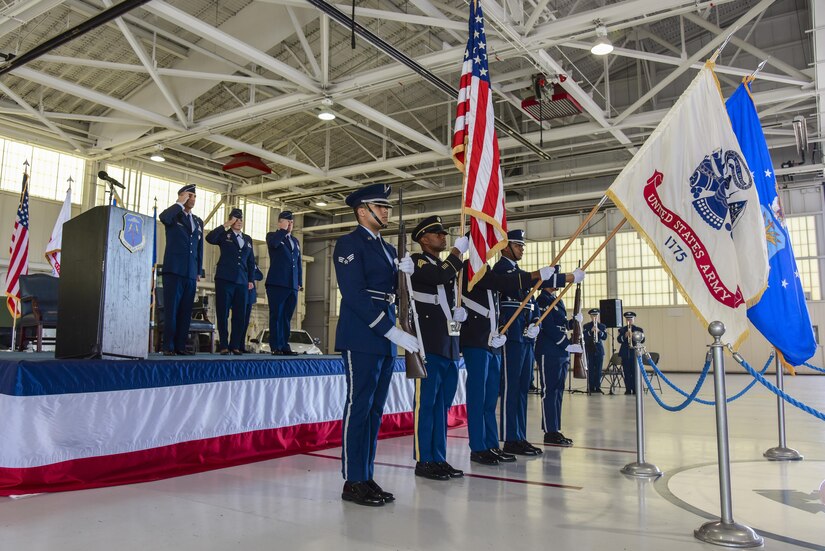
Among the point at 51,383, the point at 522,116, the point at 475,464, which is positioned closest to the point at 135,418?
the point at 51,383

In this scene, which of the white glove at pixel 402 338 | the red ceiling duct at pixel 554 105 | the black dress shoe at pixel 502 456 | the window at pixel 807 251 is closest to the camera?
the white glove at pixel 402 338

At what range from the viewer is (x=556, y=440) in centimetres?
570

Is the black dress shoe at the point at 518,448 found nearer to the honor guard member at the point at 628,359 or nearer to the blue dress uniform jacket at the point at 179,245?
the blue dress uniform jacket at the point at 179,245

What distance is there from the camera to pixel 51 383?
3488 mm

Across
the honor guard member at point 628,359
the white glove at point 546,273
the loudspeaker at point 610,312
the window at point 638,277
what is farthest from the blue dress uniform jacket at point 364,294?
the window at point 638,277

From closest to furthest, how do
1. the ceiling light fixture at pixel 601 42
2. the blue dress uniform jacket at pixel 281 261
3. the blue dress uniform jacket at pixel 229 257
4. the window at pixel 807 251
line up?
the blue dress uniform jacket at pixel 229 257 < the blue dress uniform jacket at pixel 281 261 < the ceiling light fixture at pixel 601 42 < the window at pixel 807 251

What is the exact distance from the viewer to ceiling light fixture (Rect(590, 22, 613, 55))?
8.67 m

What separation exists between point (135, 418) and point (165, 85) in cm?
926

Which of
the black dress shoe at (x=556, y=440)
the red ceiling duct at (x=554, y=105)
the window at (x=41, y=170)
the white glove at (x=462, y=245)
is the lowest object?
the black dress shoe at (x=556, y=440)

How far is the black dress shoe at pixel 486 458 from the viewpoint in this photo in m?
4.52

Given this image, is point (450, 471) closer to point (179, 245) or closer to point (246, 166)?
point (179, 245)

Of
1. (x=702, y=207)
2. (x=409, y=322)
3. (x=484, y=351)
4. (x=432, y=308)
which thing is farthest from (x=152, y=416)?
(x=702, y=207)

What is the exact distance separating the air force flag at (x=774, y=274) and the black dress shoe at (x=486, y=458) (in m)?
2.05

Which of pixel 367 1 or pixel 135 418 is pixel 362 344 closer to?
pixel 135 418
